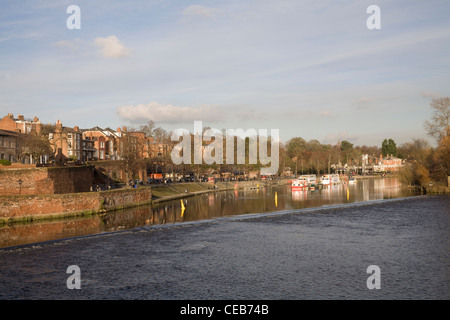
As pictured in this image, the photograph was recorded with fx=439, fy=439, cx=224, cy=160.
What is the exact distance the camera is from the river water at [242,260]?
19.5m

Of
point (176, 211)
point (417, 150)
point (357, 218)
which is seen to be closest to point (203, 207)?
point (176, 211)

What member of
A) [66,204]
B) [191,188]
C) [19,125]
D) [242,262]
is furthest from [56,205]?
[19,125]

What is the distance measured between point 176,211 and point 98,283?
31.2 meters

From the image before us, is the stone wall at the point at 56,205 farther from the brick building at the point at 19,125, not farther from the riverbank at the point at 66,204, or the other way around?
the brick building at the point at 19,125

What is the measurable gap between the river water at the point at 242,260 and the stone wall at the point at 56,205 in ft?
12.2

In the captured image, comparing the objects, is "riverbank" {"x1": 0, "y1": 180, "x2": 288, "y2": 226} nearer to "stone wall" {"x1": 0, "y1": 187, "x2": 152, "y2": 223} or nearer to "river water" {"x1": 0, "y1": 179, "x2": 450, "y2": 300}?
"stone wall" {"x1": 0, "y1": 187, "x2": 152, "y2": 223}

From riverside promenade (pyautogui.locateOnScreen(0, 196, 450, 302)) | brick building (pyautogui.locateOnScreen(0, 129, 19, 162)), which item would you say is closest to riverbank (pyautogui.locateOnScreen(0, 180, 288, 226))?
riverside promenade (pyautogui.locateOnScreen(0, 196, 450, 302))

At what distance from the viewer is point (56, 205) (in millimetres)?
45188

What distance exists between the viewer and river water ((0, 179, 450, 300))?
19.5 metres

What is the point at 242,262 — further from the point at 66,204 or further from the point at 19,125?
the point at 19,125

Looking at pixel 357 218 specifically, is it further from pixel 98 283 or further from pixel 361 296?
pixel 98 283

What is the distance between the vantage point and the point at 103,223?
41.8 metres

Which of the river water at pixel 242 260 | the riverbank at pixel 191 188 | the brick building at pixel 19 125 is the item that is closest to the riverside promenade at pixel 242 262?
the river water at pixel 242 260

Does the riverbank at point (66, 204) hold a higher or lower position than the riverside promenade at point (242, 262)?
higher
